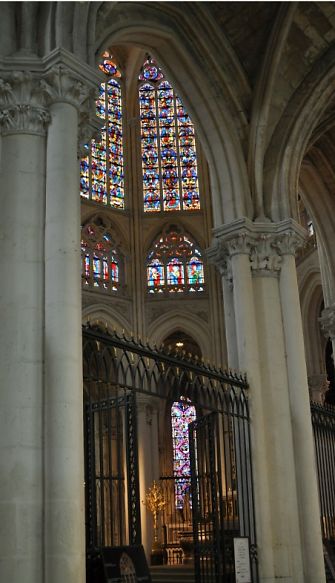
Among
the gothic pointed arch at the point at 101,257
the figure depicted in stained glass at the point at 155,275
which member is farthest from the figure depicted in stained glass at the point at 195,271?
the gothic pointed arch at the point at 101,257

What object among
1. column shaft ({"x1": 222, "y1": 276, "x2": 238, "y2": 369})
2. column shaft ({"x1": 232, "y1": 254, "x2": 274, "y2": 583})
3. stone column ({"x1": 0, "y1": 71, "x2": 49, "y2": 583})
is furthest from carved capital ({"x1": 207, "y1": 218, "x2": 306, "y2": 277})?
stone column ({"x1": 0, "y1": 71, "x2": 49, "y2": 583})

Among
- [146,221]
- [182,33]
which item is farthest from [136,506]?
[146,221]

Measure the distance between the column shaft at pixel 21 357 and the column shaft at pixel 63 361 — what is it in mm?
93

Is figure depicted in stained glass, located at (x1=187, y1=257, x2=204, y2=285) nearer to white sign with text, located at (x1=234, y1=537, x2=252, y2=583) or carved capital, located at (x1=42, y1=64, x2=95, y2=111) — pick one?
white sign with text, located at (x1=234, y1=537, x2=252, y2=583)

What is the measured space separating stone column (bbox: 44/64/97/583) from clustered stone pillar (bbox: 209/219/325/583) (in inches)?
171

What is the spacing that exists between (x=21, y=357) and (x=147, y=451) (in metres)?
17.2

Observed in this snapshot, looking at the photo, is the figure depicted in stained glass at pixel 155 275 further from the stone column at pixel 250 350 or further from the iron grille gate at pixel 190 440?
the iron grille gate at pixel 190 440

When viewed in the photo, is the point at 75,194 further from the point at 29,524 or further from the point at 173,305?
the point at 173,305

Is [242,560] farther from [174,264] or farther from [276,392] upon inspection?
[174,264]

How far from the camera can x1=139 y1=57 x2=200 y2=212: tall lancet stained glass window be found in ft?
86.4

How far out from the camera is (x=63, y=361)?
7.27m

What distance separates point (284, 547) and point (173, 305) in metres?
14.9

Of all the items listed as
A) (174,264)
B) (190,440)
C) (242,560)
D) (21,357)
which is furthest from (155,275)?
(21,357)

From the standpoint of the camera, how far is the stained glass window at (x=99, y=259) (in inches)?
961
